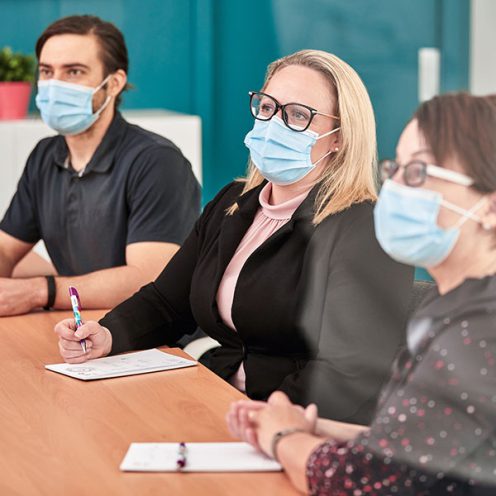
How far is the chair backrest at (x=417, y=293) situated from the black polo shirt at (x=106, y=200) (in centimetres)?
99

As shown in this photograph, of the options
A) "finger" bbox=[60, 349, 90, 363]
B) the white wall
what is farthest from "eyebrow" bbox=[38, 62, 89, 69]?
the white wall

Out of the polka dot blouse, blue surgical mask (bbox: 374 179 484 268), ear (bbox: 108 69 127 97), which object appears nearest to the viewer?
the polka dot blouse

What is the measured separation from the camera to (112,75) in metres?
3.21

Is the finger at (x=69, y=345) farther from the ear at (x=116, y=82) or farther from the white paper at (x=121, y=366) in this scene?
the ear at (x=116, y=82)

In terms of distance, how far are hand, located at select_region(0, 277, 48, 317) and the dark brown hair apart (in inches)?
57.5

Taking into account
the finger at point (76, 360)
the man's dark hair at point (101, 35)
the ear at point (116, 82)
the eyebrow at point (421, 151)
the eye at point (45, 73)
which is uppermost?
the man's dark hair at point (101, 35)

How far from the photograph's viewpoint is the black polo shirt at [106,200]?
2.91m

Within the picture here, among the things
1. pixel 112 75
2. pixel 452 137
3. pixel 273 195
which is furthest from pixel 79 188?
pixel 452 137

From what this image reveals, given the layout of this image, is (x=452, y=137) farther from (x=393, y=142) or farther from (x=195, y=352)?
(x=393, y=142)

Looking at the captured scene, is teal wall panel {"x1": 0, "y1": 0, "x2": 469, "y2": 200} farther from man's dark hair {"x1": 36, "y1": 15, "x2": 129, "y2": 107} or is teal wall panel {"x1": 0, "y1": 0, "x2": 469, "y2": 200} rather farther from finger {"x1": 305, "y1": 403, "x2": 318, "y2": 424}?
finger {"x1": 305, "y1": 403, "x2": 318, "y2": 424}

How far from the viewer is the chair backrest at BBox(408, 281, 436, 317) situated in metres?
2.02

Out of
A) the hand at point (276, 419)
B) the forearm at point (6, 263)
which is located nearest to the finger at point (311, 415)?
the hand at point (276, 419)

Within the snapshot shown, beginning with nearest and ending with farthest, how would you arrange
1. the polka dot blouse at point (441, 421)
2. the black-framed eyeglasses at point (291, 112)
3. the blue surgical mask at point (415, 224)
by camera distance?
the polka dot blouse at point (441, 421), the blue surgical mask at point (415, 224), the black-framed eyeglasses at point (291, 112)

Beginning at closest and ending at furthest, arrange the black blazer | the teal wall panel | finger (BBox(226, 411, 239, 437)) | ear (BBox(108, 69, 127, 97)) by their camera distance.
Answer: finger (BBox(226, 411, 239, 437)), the black blazer, ear (BBox(108, 69, 127, 97)), the teal wall panel
